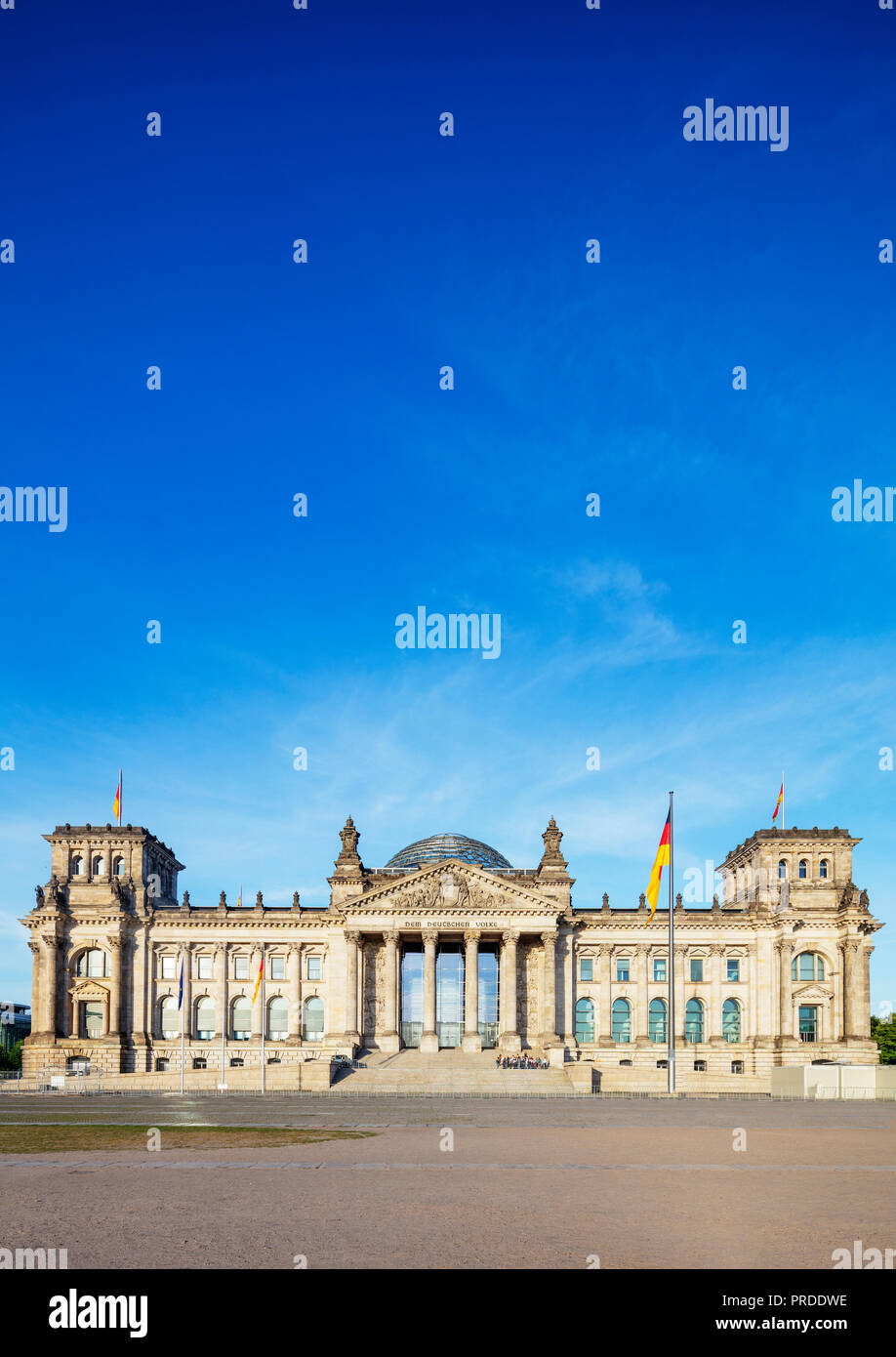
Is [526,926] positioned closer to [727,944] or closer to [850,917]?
[727,944]

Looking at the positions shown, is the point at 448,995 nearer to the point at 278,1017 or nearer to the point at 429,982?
the point at 429,982

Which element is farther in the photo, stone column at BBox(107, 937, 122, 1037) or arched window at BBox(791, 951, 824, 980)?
arched window at BBox(791, 951, 824, 980)

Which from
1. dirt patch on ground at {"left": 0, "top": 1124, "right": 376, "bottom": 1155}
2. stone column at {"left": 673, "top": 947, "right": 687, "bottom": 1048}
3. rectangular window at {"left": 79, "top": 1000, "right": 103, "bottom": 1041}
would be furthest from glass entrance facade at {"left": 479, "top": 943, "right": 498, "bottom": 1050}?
dirt patch on ground at {"left": 0, "top": 1124, "right": 376, "bottom": 1155}

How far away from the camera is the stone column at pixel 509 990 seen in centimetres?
9694

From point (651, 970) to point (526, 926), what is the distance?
46.4ft

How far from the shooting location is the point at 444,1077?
78438mm

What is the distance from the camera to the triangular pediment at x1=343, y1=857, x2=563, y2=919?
97.2 meters

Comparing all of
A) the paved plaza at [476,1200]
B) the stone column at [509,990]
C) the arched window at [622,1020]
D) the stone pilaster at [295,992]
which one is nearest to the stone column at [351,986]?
the stone pilaster at [295,992]

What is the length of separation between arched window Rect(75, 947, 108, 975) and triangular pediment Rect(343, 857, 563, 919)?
23088mm

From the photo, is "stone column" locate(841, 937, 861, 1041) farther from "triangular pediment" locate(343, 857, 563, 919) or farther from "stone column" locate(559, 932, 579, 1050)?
"triangular pediment" locate(343, 857, 563, 919)

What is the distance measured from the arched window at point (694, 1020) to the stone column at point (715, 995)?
81 cm

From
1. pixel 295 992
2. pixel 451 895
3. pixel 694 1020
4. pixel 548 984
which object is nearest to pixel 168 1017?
pixel 295 992

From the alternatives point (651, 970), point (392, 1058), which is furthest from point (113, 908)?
point (651, 970)

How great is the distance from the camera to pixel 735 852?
11425 centimetres
